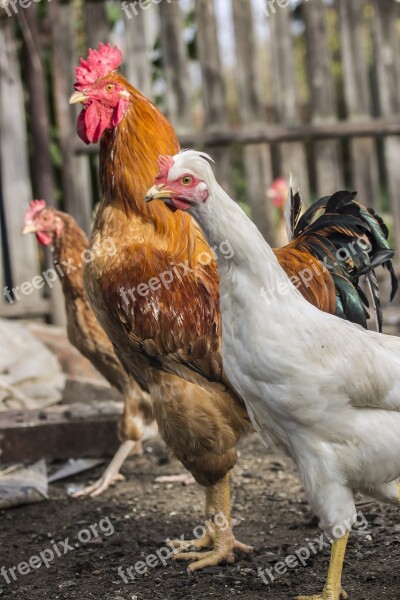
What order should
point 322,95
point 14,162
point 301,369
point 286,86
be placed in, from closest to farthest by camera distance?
1. point 301,369
2. point 14,162
3. point 286,86
4. point 322,95

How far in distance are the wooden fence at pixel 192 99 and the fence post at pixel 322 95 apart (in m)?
0.01

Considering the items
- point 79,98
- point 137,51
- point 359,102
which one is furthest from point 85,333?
point 359,102

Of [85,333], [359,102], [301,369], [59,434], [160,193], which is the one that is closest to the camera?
[301,369]

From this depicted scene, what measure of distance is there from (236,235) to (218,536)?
1.60m

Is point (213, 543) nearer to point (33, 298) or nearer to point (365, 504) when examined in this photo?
point (365, 504)

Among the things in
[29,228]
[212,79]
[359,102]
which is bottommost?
[29,228]

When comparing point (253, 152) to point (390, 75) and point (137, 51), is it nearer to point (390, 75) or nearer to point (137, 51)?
point (137, 51)

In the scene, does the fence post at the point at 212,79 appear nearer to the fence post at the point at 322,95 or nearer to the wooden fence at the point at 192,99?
the wooden fence at the point at 192,99

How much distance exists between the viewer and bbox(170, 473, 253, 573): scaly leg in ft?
11.7

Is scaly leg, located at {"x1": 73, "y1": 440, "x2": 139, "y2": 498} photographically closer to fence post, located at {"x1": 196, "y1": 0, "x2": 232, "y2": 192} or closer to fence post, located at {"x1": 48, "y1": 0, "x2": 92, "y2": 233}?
fence post, located at {"x1": 48, "y1": 0, "x2": 92, "y2": 233}

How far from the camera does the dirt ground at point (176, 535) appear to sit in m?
3.25

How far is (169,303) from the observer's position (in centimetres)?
359

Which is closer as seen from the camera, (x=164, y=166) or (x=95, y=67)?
(x=164, y=166)

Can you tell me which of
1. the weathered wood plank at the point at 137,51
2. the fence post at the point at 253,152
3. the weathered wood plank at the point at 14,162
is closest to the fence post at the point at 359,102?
the fence post at the point at 253,152
